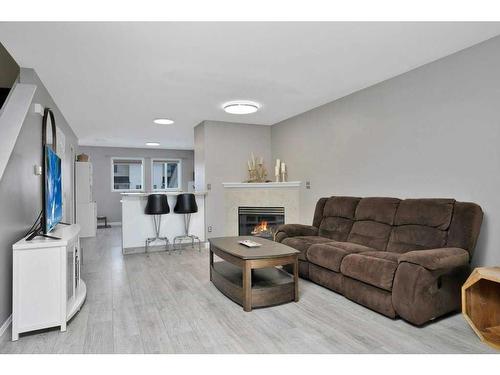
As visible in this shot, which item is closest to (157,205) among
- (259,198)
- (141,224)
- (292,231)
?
(141,224)

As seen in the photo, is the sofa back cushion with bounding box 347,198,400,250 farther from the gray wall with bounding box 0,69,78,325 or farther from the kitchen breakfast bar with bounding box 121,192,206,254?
the gray wall with bounding box 0,69,78,325

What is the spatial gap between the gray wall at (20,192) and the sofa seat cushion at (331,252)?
277 centimetres

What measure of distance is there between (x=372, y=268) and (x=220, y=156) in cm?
375

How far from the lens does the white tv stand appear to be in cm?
228

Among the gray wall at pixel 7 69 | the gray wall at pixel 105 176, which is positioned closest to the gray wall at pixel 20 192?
the gray wall at pixel 7 69

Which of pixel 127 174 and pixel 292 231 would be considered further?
pixel 127 174

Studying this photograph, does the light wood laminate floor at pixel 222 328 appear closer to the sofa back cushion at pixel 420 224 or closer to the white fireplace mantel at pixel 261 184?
the sofa back cushion at pixel 420 224

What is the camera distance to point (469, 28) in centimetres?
251

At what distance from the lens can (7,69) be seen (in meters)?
3.75

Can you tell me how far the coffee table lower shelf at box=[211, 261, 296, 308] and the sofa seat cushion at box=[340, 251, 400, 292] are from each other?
1.89 ft

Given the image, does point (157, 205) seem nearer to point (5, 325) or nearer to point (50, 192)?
point (50, 192)

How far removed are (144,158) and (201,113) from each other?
539cm

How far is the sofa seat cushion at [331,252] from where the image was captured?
10.2 feet
